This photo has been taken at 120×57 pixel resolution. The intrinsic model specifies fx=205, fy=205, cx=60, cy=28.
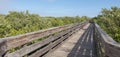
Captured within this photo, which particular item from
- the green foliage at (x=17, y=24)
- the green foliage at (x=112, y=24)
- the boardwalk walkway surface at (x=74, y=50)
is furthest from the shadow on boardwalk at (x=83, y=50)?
the green foliage at (x=112, y=24)

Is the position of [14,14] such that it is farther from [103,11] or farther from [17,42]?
[103,11]

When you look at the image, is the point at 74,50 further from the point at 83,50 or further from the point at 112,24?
the point at 112,24

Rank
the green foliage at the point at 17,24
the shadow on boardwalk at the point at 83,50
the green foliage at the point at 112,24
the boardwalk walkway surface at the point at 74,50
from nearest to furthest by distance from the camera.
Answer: the boardwalk walkway surface at the point at 74,50 < the shadow on boardwalk at the point at 83,50 < the green foliage at the point at 17,24 < the green foliage at the point at 112,24

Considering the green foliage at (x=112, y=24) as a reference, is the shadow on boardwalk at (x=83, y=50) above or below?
above

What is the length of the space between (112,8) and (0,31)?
131 feet

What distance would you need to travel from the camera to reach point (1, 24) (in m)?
8.46

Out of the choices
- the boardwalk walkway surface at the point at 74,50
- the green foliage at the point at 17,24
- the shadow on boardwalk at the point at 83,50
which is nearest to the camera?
the boardwalk walkway surface at the point at 74,50

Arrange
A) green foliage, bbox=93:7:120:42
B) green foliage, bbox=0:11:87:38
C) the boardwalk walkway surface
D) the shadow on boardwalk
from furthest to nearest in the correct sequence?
green foliage, bbox=93:7:120:42
green foliage, bbox=0:11:87:38
the shadow on boardwalk
the boardwalk walkway surface

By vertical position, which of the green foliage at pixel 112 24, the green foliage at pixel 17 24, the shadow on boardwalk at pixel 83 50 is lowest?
the green foliage at pixel 112 24

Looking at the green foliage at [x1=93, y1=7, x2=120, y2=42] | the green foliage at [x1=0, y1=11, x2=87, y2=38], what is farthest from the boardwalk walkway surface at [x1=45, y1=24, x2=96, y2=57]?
the green foliage at [x1=93, y1=7, x2=120, y2=42]

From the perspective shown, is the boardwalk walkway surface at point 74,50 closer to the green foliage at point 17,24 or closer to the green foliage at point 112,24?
the green foliage at point 17,24

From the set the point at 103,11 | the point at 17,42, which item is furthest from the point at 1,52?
the point at 103,11

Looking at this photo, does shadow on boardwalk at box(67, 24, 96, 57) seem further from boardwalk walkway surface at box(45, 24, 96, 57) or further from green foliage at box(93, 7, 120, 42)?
green foliage at box(93, 7, 120, 42)

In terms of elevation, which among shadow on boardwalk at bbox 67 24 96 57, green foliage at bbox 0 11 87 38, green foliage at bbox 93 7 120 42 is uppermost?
green foliage at bbox 0 11 87 38
